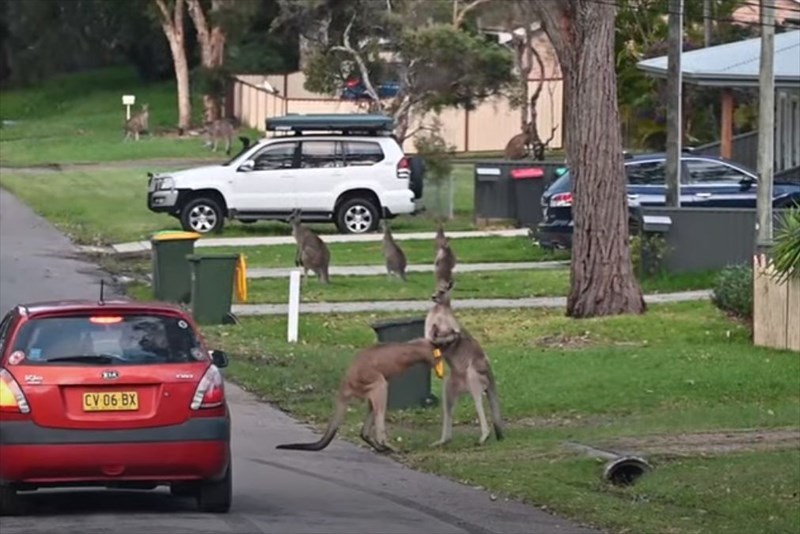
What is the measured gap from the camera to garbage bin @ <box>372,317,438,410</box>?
1742 cm

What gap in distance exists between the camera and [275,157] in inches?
1393

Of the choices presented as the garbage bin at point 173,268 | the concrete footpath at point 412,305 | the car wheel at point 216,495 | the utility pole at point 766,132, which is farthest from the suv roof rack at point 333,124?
the car wheel at point 216,495

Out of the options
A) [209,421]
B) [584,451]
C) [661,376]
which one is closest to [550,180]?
[661,376]

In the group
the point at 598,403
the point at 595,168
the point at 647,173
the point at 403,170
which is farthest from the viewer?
the point at 403,170

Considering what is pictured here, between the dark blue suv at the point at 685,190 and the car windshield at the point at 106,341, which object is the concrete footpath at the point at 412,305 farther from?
the car windshield at the point at 106,341

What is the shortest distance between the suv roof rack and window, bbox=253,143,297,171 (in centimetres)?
48

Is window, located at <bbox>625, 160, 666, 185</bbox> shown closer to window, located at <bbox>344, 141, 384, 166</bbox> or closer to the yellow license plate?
window, located at <bbox>344, 141, 384, 166</bbox>

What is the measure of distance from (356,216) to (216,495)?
2435cm

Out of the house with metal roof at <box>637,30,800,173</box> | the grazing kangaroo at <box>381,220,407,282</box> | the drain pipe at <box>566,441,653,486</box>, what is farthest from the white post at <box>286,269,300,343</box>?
the house with metal roof at <box>637,30,800,173</box>

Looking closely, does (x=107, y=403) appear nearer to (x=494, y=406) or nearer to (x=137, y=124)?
(x=494, y=406)

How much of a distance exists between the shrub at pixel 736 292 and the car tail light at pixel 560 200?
5855 millimetres

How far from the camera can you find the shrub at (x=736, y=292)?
23.3 metres

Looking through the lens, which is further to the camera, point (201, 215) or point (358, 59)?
point (358, 59)

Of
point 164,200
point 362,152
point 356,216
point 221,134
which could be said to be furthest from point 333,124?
point 221,134
